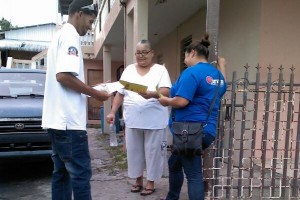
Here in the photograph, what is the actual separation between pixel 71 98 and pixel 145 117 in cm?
132

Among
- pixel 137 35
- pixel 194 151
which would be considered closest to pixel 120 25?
pixel 137 35

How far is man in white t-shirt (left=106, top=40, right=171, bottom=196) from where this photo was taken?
3691 mm

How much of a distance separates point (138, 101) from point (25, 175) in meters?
2.55

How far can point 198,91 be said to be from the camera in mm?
2828

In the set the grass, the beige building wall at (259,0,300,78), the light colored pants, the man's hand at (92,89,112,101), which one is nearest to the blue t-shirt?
the man's hand at (92,89,112,101)

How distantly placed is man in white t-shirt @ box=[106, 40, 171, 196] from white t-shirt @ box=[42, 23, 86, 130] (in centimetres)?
105

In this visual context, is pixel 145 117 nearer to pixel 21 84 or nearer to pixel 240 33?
pixel 240 33

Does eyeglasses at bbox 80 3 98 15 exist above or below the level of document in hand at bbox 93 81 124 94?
above

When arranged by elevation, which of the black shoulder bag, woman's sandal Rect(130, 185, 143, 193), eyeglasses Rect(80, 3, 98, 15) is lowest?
woman's sandal Rect(130, 185, 143, 193)

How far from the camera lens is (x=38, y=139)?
4582 mm

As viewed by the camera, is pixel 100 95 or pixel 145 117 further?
pixel 145 117

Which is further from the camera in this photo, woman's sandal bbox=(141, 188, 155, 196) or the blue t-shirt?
woman's sandal bbox=(141, 188, 155, 196)

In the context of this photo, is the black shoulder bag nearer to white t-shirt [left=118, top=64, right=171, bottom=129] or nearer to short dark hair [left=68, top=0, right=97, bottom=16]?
white t-shirt [left=118, top=64, right=171, bottom=129]


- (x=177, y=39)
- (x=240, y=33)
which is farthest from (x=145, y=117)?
(x=177, y=39)
